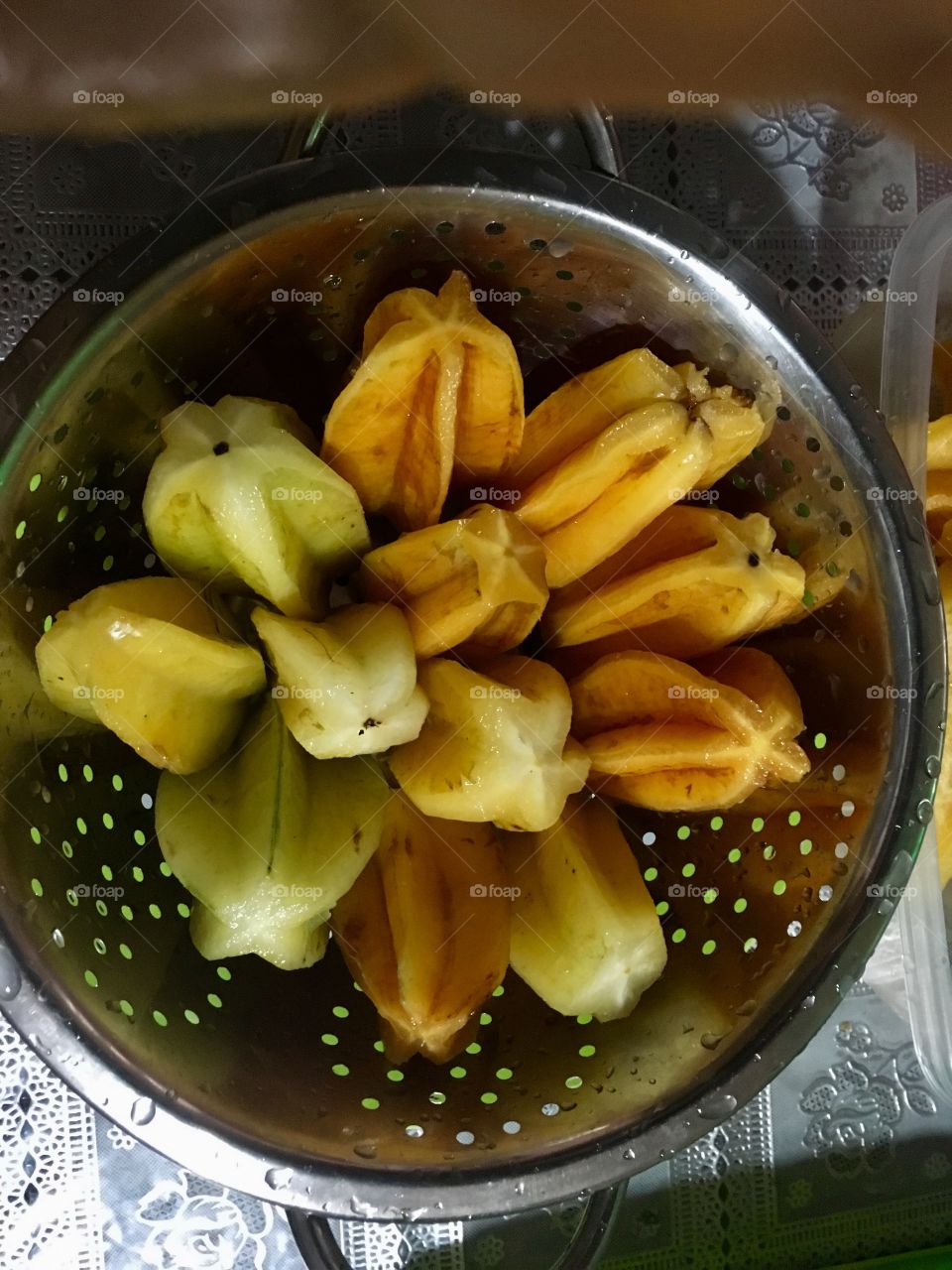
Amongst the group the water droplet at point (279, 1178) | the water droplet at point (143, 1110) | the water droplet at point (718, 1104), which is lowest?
the water droplet at point (718, 1104)

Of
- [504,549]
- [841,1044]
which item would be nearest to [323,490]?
[504,549]

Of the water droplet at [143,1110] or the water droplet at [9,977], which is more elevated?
the water droplet at [9,977]

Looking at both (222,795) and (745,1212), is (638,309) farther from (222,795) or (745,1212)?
(745,1212)

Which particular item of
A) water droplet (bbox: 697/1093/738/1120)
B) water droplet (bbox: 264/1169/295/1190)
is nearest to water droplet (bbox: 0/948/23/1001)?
water droplet (bbox: 264/1169/295/1190)

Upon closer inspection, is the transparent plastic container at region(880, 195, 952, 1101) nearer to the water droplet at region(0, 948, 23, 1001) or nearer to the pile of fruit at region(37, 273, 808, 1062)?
the pile of fruit at region(37, 273, 808, 1062)

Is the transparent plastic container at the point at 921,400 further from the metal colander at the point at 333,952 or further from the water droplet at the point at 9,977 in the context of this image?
the water droplet at the point at 9,977

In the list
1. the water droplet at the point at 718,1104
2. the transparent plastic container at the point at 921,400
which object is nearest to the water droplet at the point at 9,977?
the water droplet at the point at 718,1104

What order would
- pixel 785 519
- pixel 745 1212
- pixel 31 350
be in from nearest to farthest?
pixel 31 350 → pixel 785 519 → pixel 745 1212
